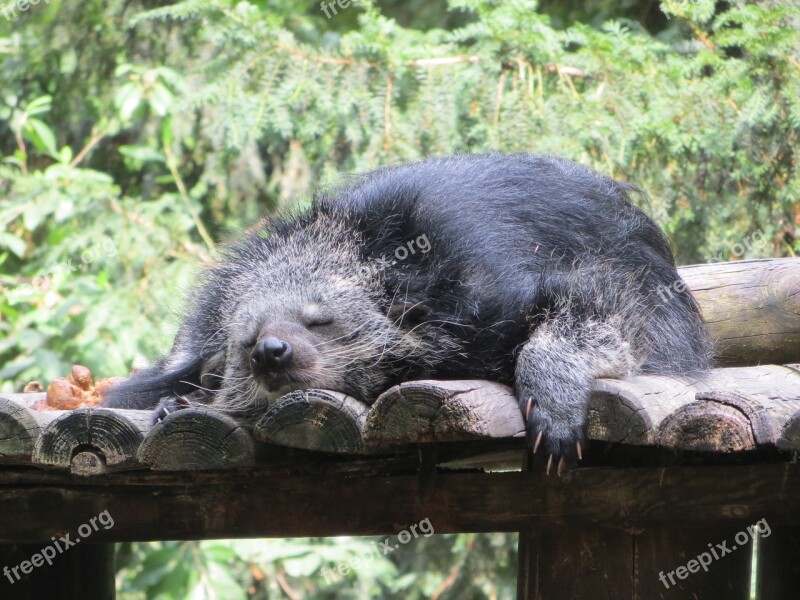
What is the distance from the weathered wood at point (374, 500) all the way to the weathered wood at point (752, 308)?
1.14 meters

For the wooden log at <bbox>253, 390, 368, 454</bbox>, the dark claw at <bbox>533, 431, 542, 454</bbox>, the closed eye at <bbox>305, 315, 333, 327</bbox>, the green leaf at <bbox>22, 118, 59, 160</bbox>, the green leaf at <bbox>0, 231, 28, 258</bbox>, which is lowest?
the green leaf at <bbox>0, 231, 28, 258</bbox>

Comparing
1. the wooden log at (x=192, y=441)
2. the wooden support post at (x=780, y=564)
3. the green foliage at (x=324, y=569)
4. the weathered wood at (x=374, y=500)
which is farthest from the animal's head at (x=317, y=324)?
the green foliage at (x=324, y=569)

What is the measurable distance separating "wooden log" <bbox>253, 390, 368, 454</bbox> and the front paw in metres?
0.34

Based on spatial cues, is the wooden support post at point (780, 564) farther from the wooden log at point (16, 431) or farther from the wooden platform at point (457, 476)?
the wooden log at point (16, 431)

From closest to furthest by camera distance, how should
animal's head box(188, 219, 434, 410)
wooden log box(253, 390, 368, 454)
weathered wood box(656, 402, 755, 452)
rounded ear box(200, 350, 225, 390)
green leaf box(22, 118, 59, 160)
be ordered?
weathered wood box(656, 402, 755, 452) → wooden log box(253, 390, 368, 454) → animal's head box(188, 219, 434, 410) → rounded ear box(200, 350, 225, 390) → green leaf box(22, 118, 59, 160)

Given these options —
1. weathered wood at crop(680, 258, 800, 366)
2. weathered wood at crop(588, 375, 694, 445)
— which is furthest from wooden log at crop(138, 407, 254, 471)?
weathered wood at crop(680, 258, 800, 366)

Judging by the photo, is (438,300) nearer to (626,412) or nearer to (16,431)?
(626,412)

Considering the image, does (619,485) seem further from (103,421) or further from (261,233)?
(261,233)

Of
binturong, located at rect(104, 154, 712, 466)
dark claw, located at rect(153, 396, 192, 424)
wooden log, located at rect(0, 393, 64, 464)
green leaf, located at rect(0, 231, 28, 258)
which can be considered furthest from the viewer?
green leaf, located at rect(0, 231, 28, 258)

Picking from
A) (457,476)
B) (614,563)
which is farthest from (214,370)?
(614,563)

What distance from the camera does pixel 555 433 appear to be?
1.98 metres

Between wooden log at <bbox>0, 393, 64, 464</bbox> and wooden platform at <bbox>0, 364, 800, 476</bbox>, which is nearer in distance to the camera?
wooden platform at <bbox>0, 364, 800, 476</bbox>

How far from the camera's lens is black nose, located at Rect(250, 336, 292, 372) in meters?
2.32

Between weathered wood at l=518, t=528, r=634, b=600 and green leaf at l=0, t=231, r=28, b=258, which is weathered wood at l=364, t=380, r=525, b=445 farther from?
green leaf at l=0, t=231, r=28, b=258
